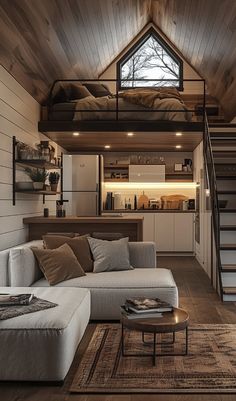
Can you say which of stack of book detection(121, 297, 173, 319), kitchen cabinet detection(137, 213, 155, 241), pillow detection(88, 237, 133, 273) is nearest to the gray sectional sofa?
pillow detection(88, 237, 133, 273)

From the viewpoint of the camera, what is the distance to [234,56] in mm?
6688

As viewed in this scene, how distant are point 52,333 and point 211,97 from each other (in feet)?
25.4

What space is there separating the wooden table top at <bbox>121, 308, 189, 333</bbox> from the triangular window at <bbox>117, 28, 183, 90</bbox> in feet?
25.8

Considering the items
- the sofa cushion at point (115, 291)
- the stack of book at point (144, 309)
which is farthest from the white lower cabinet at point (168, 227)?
the stack of book at point (144, 309)

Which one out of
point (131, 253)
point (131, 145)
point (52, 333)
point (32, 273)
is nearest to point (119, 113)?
point (131, 145)

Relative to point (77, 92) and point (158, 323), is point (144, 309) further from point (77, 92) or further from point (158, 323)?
point (77, 92)

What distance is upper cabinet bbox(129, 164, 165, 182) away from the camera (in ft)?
32.4

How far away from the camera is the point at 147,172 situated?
9898 millimetres

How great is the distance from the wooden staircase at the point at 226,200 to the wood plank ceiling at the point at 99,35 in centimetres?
80

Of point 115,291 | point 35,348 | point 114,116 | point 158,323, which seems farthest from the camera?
point 114,116

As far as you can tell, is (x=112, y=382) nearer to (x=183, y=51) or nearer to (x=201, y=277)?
(x=201, y=277)

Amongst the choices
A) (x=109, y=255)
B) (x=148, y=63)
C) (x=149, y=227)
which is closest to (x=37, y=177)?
(x=109, y=255)

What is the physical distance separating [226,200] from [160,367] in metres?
4.16

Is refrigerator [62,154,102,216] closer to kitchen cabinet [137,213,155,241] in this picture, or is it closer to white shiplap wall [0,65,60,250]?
kitchen cabinet [137,213,155,241]
